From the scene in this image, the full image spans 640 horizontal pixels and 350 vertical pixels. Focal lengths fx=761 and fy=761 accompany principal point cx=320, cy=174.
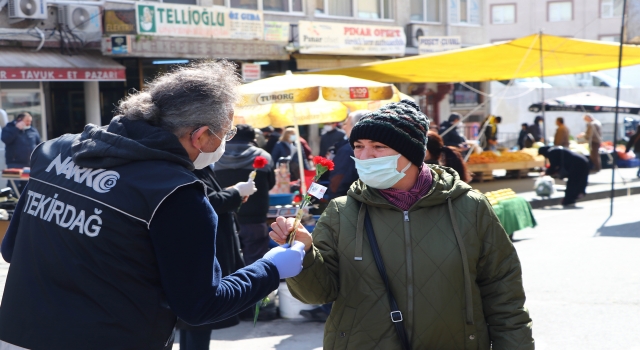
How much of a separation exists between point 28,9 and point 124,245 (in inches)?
645

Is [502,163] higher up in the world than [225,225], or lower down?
lower down

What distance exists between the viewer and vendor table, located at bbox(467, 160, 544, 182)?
59.2 feet

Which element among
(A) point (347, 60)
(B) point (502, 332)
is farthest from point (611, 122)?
(B) point (502, 332)

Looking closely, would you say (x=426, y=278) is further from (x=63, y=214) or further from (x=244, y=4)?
(x=244, y=4)

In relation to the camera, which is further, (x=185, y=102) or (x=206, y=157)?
(x=206, y=157)

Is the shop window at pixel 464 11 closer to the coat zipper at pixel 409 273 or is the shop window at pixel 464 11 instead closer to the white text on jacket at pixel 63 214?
the coat zipper at pixel 409 273

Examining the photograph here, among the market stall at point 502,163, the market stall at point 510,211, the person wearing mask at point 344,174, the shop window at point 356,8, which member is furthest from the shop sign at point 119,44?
the person wearing mask at point 344,174

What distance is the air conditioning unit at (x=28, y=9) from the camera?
1683cm

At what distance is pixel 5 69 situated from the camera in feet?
52.3

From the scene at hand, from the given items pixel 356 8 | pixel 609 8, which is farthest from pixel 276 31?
pixel 609 8

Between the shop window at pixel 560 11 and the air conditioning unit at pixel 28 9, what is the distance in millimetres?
42576

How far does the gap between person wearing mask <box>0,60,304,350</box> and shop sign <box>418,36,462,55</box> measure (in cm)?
2445

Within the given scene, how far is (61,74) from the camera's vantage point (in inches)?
672

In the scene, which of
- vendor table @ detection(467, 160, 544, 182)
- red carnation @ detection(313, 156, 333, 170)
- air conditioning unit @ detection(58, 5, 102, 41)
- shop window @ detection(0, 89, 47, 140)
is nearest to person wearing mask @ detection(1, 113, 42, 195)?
shop window @ detection(0, 89, 47, 140)
